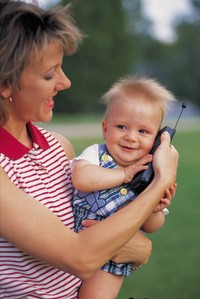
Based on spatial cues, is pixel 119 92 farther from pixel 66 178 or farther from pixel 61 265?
pixel 61 265

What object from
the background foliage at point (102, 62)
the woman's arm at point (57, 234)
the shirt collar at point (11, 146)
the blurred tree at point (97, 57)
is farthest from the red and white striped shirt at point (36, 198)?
the blurred tree at point (97, 57)

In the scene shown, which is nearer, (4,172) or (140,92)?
(4,172)

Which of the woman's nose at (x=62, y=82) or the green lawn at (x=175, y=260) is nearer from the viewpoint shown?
Answer: the woman's nose at (x=62, y=82)

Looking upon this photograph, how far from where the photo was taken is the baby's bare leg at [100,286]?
2842 mm

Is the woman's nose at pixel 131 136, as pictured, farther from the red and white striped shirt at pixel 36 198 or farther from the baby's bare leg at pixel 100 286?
the baby's bare leg at pixel 100 286

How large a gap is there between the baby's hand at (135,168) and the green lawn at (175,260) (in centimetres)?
377

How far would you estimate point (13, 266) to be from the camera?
2.58m

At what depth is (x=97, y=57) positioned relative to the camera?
4478 cm

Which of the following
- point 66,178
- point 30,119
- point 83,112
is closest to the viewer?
point 30,119

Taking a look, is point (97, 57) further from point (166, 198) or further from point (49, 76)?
point (49, 76)

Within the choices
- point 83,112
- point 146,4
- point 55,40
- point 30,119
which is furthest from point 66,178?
point 146,4

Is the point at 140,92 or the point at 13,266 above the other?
the point at 140,92

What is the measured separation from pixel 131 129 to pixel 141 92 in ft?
0.54

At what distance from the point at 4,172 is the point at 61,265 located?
1.27ft
